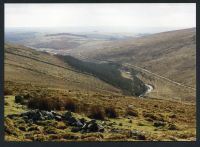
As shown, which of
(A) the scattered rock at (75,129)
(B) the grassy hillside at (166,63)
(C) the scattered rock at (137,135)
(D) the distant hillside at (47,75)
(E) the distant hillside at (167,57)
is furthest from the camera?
(E) the distant hillside at (167,57)

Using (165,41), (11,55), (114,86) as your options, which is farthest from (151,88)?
(165,41)

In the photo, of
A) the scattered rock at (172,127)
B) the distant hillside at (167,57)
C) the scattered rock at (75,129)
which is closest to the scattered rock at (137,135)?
the scattered rock at (75,129)

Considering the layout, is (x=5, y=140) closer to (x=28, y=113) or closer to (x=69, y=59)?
(x=28, y=113)

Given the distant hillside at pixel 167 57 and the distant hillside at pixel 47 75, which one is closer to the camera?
the distant hillside at pixel 47 75

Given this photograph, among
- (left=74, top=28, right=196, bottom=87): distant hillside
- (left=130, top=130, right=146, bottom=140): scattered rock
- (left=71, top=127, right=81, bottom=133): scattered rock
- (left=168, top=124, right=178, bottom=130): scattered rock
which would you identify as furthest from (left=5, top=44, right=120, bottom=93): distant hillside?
(left=130, top=130, right=146, bottom=140): scattered rock

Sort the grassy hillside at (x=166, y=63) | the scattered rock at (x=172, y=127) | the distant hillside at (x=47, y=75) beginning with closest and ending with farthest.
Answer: the scattered rock at (x=172, y=127) → the distant hillside at (x=47, y=75) → the grassy hillside at (x=166, y=63)

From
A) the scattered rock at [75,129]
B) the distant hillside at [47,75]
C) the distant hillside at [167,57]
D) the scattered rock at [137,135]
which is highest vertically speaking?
the distant hillside at [167,57]

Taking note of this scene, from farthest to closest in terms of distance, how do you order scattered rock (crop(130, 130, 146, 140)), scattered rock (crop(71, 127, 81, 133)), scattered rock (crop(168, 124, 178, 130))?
scattered rock (crop(168, 124, 178, 130))
scattered rock (crop(71, 127, 81, 133))
scattered rock (crop(130, 130, 146, 140))

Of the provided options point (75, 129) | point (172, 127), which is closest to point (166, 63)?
point (172, 127)

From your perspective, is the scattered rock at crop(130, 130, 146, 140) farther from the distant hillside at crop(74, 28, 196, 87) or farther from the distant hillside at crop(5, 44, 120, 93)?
the distant hillside at crop(74, 28, 196, 87)

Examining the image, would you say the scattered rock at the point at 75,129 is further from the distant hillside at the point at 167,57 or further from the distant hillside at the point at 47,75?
the distant hillside at the point at 167,57

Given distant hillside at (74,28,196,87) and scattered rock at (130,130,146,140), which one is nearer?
scattered rock at (130,130,146,140)
